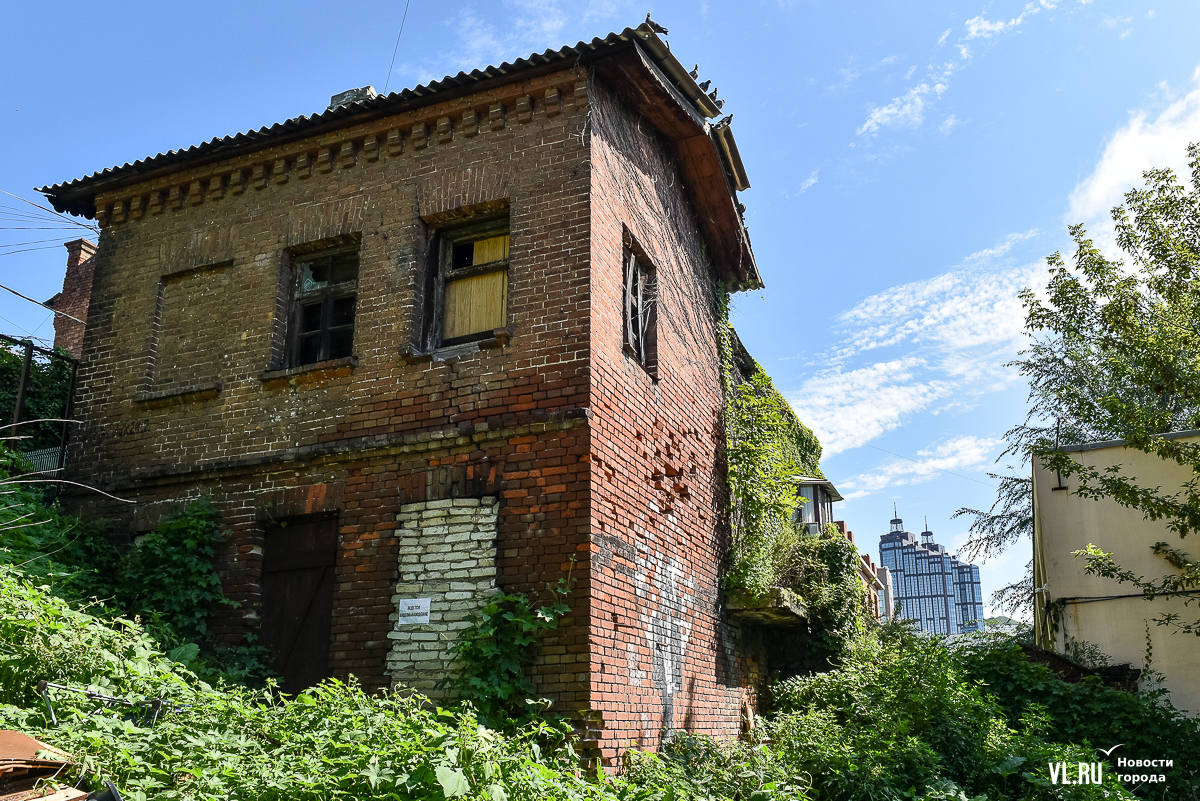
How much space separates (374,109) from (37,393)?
6.29 metres

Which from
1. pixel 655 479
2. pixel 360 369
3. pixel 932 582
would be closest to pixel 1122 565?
pixel 655 479

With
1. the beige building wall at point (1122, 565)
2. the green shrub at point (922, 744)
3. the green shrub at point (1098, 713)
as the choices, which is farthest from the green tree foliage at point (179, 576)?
the beige building wall at point (1122, 565)

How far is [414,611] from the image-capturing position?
761cm

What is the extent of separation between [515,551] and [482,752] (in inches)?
113

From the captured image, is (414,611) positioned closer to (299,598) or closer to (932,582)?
(299,598)

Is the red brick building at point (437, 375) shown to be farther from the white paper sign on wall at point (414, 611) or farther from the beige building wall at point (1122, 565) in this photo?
the beige building wall at point (1122, 565)

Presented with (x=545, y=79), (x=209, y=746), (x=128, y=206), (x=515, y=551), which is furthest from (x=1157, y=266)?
(x=128, y=206)

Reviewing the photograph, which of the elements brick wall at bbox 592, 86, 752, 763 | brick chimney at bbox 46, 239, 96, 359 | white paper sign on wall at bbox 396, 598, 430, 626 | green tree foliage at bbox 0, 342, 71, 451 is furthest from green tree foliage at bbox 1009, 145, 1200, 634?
brick chimney at bbox 46, 239, 96, 359

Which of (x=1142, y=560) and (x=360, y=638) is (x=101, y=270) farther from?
(x=1142, y=560)

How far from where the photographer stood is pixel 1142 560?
12281 millimetres

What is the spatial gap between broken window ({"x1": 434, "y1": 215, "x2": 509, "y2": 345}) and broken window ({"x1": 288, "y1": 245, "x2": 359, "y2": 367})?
3.44ft

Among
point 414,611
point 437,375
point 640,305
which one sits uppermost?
point 640,305

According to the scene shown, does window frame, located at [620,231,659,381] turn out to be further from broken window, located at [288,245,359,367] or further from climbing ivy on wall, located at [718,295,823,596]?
broken window, located at [288,245,359,367]

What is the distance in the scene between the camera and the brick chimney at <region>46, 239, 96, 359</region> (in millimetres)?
18531
